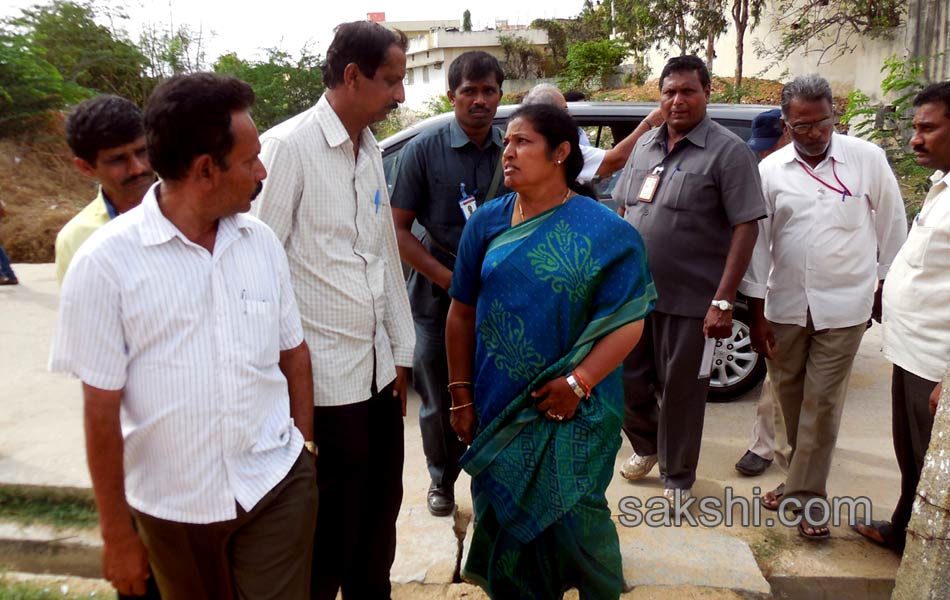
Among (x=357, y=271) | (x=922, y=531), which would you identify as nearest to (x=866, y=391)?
(x=922, y=531)

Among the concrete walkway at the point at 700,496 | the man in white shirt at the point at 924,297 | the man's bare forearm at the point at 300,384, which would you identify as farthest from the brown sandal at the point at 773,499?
the man's bare forearm at the point at 300,384

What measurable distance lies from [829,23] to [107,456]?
17858 millimetres

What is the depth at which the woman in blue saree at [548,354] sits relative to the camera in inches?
91.7

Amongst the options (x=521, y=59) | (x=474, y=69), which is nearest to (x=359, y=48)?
(x=474, y=69)

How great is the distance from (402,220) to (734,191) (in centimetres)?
139

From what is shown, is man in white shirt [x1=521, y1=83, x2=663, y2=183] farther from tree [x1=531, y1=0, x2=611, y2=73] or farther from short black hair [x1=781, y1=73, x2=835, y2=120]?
tree [x1=531, y1=0, x2=611, y2=73]

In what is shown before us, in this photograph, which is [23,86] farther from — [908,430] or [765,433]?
[908,430]

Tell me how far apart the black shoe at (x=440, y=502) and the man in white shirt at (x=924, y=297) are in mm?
1874

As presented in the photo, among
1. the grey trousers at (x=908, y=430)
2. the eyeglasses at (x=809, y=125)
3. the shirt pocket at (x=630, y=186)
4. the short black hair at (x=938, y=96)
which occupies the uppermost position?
the short black hair at (x=938, y=96)

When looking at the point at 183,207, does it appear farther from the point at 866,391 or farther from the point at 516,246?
the point at 866,391

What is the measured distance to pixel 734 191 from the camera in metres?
3.25

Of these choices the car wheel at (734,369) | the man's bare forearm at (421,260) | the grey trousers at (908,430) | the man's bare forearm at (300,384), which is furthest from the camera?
the car wheel at (734,369)

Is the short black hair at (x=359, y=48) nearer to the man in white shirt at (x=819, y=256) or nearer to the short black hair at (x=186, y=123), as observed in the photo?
the short black hair at (x=186, y=123)

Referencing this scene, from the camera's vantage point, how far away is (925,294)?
280 cm
